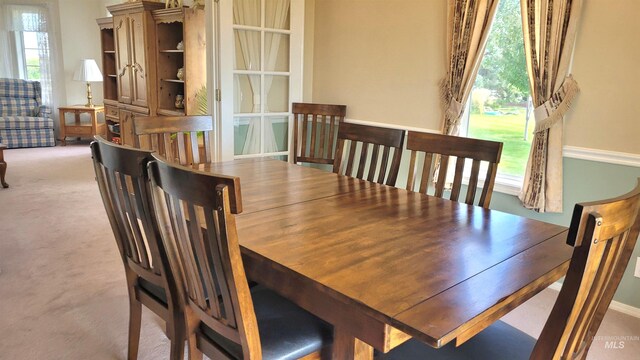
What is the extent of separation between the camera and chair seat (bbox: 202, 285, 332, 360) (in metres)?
1.31

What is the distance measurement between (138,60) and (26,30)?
3.06m

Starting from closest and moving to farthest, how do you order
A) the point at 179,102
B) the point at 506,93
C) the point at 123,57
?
1. the point at 506,93
2. the point at 179,102
3. the point at 123,57

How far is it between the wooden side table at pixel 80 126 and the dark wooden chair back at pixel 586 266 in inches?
281

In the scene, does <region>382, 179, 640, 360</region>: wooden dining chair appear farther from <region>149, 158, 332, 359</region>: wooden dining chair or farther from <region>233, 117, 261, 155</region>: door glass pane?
<region>233, 117, 261, 155</region>: door glass pane

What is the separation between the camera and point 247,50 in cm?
358

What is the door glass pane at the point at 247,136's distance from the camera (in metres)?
3.69

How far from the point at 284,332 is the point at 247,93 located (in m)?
2.61

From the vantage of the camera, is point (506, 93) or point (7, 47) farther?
point (7, 47)

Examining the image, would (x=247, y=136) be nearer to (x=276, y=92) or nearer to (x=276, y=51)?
(x=276, y=92)

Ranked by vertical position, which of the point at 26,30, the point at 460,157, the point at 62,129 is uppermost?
the point at 26,30

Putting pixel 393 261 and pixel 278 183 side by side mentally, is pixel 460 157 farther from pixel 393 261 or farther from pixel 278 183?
pixel 393 261

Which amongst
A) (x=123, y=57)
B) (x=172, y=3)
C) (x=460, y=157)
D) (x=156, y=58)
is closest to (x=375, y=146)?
(x=460, y=157)

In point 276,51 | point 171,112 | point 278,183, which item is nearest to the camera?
point 278,183

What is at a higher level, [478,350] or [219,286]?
[219,286]
